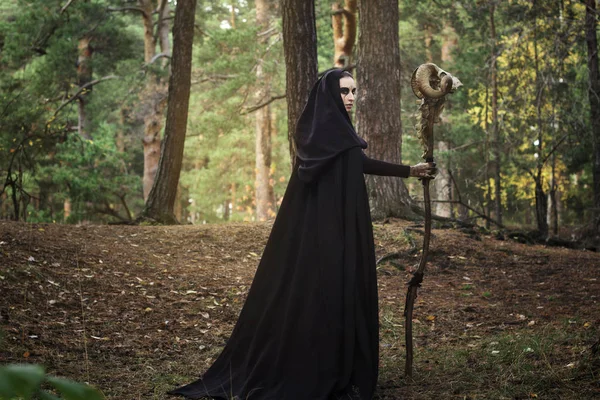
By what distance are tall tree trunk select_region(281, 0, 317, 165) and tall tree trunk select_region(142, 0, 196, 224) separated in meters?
2.70

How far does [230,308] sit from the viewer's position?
7.07 meters

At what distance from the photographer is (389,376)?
4852 millimetres

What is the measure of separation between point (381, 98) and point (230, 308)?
4.64 m

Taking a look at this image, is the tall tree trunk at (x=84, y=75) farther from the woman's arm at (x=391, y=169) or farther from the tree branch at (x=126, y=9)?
the woman's arm at (x=391, y=169)

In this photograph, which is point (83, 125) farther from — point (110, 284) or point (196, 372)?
point (196, 372)

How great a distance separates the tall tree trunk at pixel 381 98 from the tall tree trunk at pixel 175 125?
3116mm

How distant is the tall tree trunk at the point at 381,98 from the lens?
33.8 feet

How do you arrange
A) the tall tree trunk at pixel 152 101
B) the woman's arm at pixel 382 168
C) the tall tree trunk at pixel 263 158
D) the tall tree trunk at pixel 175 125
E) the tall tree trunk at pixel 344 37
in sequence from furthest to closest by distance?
the tall tree trunk at pixel 263 158 < the tall tree trunk at pixel 152 101 < the tall tree trunk at pixel 344 37 < the tall tree trunk at pixel 175 125 < the woman's arm at pixel 382 168

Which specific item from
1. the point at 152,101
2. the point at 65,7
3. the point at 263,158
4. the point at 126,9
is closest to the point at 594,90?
the point at 152,101

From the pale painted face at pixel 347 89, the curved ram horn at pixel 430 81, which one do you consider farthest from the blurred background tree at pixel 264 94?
the pale painted face at pixel 347 89

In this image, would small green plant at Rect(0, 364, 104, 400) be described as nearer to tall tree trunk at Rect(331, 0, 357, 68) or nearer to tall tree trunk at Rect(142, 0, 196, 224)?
tall tree trunk at Rect(142, 0, 196, 224)

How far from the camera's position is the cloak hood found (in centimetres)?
432

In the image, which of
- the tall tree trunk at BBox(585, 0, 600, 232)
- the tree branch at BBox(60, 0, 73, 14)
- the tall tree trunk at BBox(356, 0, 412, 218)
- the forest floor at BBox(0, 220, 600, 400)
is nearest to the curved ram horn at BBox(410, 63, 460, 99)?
the forest floor at BBox(0, 220, 600, 400)

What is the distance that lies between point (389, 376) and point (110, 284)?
11.4 ft
